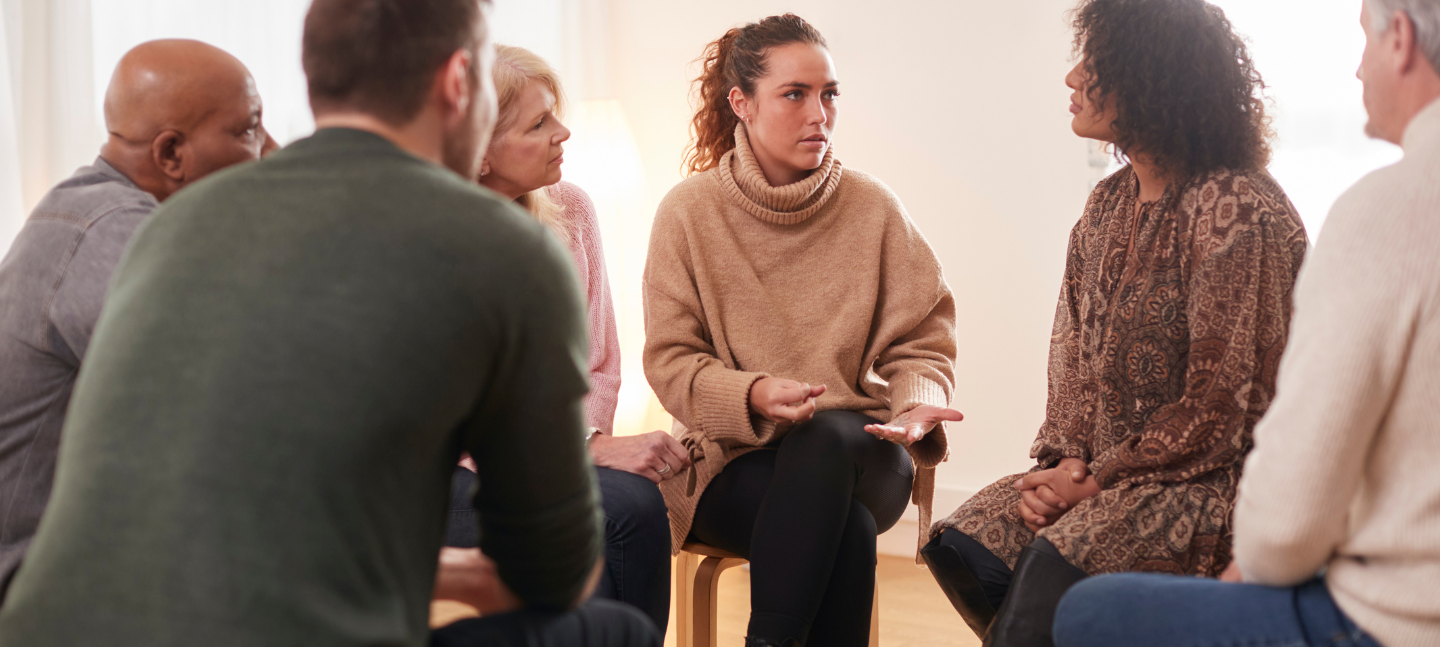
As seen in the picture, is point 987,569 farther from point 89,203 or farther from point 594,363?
point 89,203

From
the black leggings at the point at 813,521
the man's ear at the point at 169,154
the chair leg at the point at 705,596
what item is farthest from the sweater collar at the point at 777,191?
the man's ear at the point at 169,154

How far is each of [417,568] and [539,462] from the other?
128 millimetres

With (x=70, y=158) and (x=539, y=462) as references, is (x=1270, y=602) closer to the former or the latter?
(x=539, y=462)

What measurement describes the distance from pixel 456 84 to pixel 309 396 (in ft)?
1.09

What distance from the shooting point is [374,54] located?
0.83m

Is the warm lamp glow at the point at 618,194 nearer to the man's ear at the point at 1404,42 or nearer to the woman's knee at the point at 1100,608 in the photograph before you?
the woman's knee at the point at 1100,608

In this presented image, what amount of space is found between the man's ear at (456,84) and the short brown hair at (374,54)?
1 centimetres

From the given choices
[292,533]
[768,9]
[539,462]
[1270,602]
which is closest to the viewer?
[292,533]

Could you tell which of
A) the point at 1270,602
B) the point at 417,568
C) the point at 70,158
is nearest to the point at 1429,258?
the point at 1270,602

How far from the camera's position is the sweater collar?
1.88 meters

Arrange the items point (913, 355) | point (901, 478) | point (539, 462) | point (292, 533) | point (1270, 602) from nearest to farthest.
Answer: point (292, 533)
point (539, 462)
point (1270, 602)
point (901, 478)
point (913, 355)

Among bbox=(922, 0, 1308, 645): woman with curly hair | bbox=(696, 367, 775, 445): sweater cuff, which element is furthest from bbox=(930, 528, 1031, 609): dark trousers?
bbox=(696, 367, 775, 445): sweater cuff

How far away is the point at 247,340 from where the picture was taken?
0.69 metres

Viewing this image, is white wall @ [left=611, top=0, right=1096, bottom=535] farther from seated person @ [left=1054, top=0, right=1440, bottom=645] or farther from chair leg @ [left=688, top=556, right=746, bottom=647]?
seated person @ [left=1054, top=0, right=1440, bottom=645]
